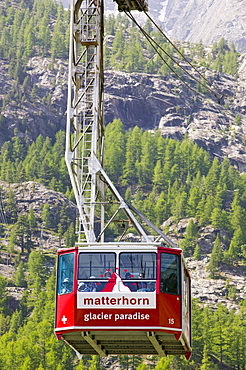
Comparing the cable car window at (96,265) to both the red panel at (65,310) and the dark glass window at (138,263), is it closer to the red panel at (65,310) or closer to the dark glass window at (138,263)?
the dark glass window at (138,263)

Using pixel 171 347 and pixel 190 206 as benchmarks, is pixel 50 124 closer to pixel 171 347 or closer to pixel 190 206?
pixel 190 206

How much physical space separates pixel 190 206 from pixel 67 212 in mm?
22295

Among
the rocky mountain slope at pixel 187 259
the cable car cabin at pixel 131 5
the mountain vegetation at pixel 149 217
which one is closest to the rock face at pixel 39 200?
the rocky mountain slope at pixel 187 259


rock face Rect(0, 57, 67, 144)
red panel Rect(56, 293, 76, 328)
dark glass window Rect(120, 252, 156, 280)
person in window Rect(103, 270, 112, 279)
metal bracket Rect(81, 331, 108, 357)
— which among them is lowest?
rock face Rect(0, 57, 67, 144)

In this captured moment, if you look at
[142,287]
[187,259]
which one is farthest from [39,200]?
[142,287]

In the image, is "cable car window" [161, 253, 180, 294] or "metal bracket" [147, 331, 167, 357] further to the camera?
"metal bracket" [147, 331, 167, 357]

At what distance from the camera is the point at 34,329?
11644 centimetres

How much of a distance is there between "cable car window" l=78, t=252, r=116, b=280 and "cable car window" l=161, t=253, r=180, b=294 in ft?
4.23

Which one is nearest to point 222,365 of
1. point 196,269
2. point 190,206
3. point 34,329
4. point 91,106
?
point 34,329

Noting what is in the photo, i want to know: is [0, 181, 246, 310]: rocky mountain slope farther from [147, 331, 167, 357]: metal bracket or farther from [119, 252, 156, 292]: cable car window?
[119, 252, 156, 292]: cable car window

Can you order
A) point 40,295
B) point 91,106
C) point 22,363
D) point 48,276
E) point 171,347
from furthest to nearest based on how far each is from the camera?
point 48,276 < point 40,295 < point 22,363 < point 91,106 < point 171,347

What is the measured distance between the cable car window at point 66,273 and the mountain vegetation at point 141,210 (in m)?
73.1

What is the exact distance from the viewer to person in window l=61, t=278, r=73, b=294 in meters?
23.5

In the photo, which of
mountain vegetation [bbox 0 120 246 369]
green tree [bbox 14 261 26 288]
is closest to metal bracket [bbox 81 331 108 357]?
mountain vegetation [bbox 0 120 246 369]
